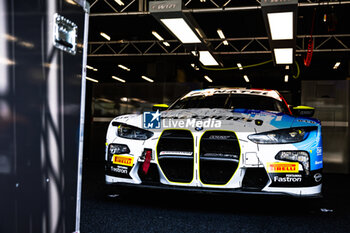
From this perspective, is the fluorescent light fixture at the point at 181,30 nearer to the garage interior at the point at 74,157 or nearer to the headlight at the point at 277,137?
the garage interior at the point at 74,157

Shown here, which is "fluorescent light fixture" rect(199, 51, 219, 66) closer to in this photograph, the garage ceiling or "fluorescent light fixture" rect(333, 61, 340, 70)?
the garage ceiling

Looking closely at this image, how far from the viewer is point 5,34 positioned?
4.09 ft

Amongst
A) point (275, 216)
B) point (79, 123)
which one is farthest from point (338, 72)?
point (79, 123)

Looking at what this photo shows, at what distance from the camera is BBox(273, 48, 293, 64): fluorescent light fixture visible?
8.43 metres

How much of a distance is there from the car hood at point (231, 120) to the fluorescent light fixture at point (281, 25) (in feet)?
9.76

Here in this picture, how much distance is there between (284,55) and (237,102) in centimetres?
483

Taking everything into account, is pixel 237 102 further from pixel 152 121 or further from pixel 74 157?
pixel 74 157

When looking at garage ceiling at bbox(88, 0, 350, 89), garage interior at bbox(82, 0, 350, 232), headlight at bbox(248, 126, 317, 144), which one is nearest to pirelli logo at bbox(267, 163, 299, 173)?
headlight at bbox(248, 126, 317, 144)

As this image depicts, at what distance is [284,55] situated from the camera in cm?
897

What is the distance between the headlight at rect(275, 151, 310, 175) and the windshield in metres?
1.19

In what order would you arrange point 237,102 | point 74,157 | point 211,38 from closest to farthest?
point 74,157, point 237,102, point 211,38

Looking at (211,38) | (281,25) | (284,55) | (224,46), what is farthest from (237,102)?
(224,46)

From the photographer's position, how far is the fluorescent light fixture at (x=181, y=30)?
6746mm

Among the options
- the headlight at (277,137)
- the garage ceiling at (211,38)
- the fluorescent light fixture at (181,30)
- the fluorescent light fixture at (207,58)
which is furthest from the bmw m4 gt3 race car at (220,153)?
the fluorescent light fixture at (207,58)
